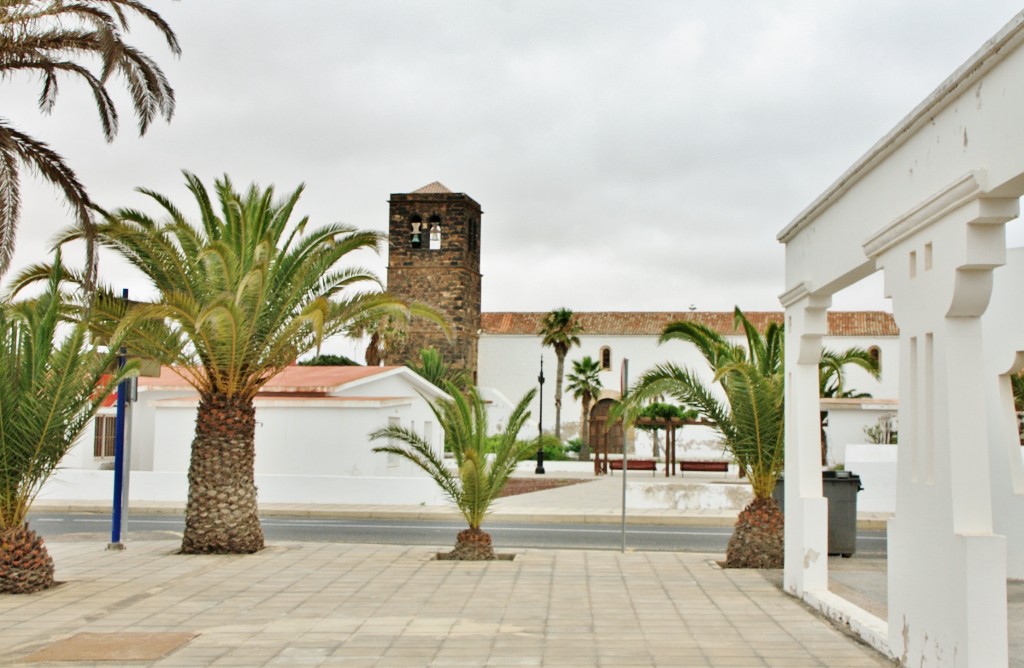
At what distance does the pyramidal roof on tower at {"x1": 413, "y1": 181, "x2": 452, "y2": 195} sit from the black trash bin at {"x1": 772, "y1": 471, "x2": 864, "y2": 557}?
1576 inches

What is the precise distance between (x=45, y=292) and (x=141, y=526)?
29.2ft

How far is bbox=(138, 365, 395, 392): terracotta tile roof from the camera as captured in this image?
94.0 feet

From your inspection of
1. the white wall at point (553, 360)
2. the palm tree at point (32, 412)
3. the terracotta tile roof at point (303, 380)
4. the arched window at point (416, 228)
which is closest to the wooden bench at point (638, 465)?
the terracotta tile roof at point (303, 380)

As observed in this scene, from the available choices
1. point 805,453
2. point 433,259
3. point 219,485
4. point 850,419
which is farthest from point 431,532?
point 433,259

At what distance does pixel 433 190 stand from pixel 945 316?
48.3m

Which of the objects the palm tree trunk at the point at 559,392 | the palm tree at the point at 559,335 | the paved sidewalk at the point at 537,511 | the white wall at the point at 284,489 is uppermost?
the palm tree at the point at 559,335

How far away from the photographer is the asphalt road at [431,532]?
17688 millimetres

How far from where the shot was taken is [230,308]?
13.6 m

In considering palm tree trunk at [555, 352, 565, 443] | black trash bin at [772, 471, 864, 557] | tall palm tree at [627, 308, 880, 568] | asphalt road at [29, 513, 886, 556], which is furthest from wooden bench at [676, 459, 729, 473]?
palm tree trunk at [555, 352, 565, 443]

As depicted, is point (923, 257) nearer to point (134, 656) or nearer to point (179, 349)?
point (134, 656)

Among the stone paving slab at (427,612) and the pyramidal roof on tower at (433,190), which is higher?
the pyramidal roof on tower at (433,190)

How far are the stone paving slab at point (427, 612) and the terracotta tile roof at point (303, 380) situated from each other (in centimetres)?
1386

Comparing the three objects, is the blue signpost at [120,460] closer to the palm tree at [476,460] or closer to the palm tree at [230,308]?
the palm tree at [230,308]

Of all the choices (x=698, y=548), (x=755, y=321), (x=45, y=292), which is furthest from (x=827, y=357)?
(x=755, y=321)
